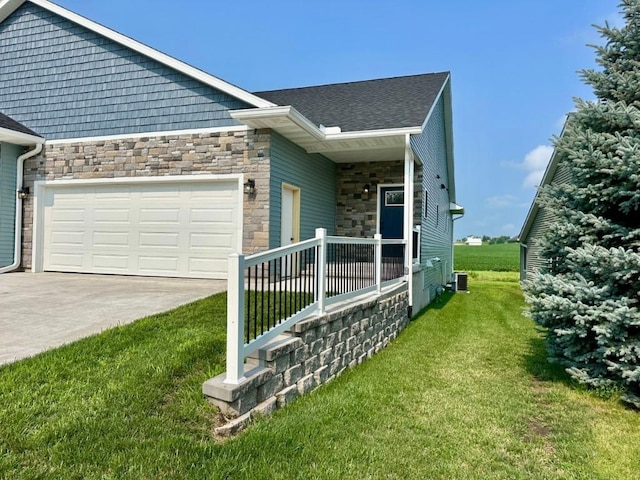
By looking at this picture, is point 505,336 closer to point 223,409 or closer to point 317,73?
point 223,409

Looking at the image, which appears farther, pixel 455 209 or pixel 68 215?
pixel 455 209

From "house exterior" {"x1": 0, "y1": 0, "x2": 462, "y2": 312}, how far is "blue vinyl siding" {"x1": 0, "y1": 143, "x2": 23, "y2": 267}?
231 mm

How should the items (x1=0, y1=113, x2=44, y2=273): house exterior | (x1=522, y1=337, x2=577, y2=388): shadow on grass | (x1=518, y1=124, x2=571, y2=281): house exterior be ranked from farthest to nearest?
(x1=518, y1=124, x2=571, y2=281): house exterior, (x1=0, y1=113, x2=44, y2=273): house exterior, (x1=522, y1=337, x2=577, y2=388): shadow on grass

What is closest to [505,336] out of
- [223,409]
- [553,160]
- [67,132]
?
[223,409]

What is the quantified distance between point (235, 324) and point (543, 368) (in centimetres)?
394

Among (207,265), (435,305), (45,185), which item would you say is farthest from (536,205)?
(45,185)

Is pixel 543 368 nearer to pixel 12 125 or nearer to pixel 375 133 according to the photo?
pixel 375 133

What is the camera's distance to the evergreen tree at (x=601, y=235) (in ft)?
12.7

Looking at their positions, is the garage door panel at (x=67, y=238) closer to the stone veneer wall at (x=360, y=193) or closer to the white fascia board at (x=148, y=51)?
the white fascia board at (x=148, y=51)

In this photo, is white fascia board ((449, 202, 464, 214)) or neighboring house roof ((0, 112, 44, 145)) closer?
neighboring house roof ((0, 112, 44, 145))

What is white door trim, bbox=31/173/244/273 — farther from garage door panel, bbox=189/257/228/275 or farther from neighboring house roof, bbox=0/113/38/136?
garage door panel, bbox=189/257/228/275

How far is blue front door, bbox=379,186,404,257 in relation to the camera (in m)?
10.3

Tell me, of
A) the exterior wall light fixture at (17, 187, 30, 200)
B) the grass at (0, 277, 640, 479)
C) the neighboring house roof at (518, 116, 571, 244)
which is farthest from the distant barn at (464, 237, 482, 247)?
the grass at (0, 277, 640, 479)

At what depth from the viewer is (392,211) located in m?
10.3
